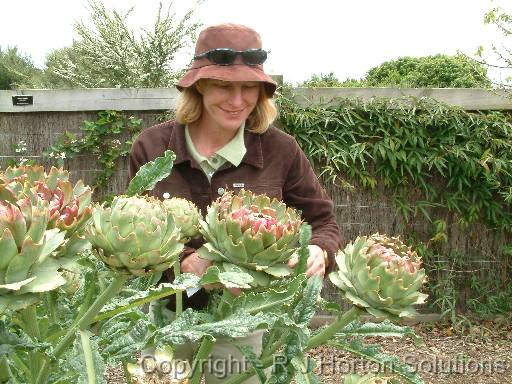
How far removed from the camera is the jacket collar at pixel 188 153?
1.27 meters

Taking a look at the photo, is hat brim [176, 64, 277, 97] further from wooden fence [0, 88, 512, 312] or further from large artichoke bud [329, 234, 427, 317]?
wooden fence [0, 88, 512, 312]

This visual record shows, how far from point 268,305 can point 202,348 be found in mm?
105

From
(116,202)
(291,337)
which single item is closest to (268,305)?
(291,337)

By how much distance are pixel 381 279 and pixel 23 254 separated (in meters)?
0.37

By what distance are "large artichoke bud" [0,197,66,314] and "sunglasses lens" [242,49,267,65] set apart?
79cm

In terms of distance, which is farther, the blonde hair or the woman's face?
the blonde hair

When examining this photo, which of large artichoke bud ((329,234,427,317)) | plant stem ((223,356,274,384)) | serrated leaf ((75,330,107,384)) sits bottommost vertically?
plant stem ((223,356,274,384))

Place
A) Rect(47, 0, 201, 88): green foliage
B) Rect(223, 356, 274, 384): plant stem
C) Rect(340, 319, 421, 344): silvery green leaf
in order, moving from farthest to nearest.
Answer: Rect(47, 0, 201, 88): green foliage
Rect(340, 319, 421, 344): silvery green leaf
Rect(223, 356, 274, 384): plant stem

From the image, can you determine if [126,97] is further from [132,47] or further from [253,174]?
[132,47]

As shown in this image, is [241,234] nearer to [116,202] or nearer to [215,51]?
[116,202]

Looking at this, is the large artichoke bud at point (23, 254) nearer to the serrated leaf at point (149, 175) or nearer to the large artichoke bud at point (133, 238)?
the large artichoke bud at point (133, 238)

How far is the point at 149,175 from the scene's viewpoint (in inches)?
25.9

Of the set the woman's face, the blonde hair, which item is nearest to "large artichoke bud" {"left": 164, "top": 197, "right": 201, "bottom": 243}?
the woman's face

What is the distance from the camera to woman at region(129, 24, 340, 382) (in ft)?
3.85
